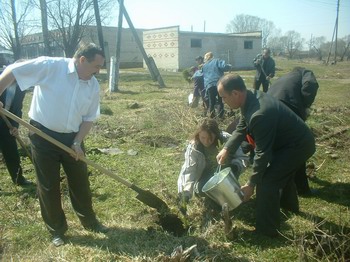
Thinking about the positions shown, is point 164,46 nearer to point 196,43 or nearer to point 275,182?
point 196,43

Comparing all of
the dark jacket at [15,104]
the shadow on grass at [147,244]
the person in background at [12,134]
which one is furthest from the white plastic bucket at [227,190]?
the dark jacket at [15,104]

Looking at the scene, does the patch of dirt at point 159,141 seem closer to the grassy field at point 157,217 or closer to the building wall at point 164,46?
the grassy field at point 157,217

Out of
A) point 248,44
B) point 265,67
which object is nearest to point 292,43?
point 248,44

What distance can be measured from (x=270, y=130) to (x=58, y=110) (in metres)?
1.87

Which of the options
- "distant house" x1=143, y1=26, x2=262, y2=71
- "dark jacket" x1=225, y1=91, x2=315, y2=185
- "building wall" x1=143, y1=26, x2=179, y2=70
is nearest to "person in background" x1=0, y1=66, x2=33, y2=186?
"dark jacket" x1=225, y1=91, x2=315, y2=185

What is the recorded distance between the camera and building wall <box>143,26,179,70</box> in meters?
30.1

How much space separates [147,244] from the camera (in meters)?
3.22

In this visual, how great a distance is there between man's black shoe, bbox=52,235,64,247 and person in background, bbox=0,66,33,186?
149 centimetres

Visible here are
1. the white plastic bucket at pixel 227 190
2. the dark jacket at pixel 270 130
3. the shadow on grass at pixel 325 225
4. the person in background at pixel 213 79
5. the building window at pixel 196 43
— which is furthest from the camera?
the building window at pixel 196 43

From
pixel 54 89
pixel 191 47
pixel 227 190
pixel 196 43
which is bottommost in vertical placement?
pixel 227 190

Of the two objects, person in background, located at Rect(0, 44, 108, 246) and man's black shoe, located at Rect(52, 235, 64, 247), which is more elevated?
person in background, located at Rect(0, 44, 108, 246)

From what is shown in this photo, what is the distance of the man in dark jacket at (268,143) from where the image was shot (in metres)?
3.00

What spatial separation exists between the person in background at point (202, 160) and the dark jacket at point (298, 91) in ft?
2.94

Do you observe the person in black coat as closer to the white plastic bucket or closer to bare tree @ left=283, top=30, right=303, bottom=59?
the white plastic bucket
